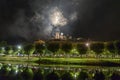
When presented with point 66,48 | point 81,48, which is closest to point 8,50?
point 66,48

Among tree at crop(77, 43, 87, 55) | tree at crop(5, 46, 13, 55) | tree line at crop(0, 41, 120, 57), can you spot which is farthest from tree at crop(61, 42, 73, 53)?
tree at crop(5, 46, 13, 55)

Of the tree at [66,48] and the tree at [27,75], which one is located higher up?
the tree at [66,48]

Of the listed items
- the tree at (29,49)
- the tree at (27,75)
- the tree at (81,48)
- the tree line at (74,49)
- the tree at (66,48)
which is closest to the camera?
the tree at (27,75)

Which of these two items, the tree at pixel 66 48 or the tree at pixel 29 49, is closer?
the tree at pixel 66 48

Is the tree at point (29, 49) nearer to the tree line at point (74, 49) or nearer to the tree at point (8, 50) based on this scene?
the tree line at point (74, 49)

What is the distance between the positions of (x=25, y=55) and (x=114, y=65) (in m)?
55.1

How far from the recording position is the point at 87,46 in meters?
157

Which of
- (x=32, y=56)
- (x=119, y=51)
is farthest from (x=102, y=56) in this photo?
(x=32, y=56)

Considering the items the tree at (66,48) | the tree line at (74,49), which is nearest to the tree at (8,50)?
the tree line at (74,49)

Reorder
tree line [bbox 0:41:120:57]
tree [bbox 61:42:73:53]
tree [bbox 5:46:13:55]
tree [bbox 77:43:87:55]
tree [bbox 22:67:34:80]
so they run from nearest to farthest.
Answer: tree [bbox 22:67:34:80] → tree line [bbox 0:41:120:57] → tree [bbox 77:43:87:55] → tree [bbox 61:42:73:53] → tree [bbox 5:46:13:55]

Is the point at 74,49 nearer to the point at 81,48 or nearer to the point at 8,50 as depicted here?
the point at 81,48

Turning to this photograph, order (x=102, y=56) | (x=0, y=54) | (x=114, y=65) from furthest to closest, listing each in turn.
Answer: (x=0, y=54) → (x=102, y=56) → (x=114, y=65)

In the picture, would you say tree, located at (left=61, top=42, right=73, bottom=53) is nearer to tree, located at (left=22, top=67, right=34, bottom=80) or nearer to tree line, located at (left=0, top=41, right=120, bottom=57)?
tree line, located at (left=0, top=41, right=120, bottom=57)

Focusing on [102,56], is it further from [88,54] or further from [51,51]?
[51,51]
